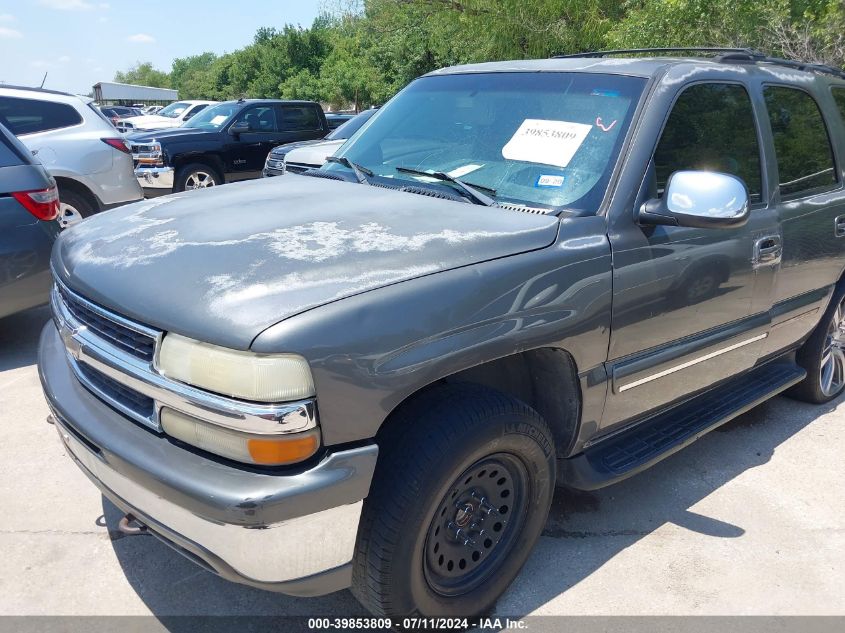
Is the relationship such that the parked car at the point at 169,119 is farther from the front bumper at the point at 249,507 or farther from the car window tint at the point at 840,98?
the front bumper at the point at 249,507

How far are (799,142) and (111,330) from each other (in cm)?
332

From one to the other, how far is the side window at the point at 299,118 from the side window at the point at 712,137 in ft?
34.2

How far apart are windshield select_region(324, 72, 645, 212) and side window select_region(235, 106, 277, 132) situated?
30.6ft

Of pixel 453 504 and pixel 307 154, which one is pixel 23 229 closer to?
pixel 453 504

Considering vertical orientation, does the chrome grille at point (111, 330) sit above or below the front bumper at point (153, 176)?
above

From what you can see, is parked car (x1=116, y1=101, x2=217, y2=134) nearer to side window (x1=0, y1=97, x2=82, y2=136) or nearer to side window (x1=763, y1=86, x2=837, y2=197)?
side window (x1=0, y1=97, x2=82, y2=136)

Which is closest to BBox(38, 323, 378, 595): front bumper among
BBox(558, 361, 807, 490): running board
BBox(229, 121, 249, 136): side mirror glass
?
BBox(558, 361, 807, 490): running board

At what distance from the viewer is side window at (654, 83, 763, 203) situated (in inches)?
116

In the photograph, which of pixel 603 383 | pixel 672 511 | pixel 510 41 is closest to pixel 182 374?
pixel 603 383

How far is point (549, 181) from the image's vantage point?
281 centimetres

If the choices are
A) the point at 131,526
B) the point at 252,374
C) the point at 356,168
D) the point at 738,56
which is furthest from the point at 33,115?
the point at 252,374

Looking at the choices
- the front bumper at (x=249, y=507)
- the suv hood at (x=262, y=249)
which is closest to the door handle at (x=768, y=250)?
the suv hood at (x=262, y=249)

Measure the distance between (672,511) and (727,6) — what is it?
25.4ft

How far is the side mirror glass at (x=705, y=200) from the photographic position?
2.57 m
